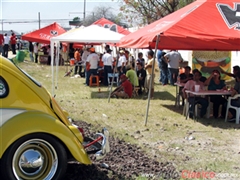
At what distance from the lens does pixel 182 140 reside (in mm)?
8188

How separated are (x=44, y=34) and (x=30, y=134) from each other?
2042cm

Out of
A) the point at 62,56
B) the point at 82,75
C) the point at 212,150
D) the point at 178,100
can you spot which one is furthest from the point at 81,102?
the point at 62,56

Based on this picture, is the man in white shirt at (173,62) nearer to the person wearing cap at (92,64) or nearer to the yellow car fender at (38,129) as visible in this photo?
the person wearing cap at (92,64)

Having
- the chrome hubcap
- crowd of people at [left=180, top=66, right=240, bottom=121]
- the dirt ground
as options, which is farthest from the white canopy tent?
the chrome hubcap

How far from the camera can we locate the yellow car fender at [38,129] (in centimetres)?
480

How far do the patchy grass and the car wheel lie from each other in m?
2.09

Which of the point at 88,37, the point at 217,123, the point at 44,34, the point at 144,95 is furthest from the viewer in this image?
the point at 44,34

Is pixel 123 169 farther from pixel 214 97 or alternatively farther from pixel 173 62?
pixel 173 62

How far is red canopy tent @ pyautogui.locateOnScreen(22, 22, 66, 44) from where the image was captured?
2420cm

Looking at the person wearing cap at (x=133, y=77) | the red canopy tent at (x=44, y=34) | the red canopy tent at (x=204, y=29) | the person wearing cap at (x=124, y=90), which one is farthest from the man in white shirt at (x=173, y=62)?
the red canopy tent at (x=44, y=34)

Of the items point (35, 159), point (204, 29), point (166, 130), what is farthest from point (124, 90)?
point (35, 159)

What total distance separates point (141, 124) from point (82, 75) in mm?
12864

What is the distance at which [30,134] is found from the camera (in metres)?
4.91

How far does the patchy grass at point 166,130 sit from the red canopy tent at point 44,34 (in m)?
10.3
